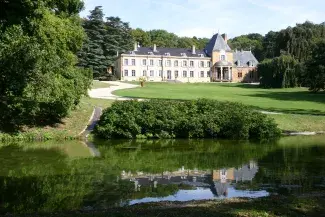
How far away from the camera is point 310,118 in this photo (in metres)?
28.8

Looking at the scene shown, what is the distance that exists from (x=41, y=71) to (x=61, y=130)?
3662mm

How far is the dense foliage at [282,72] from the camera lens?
63.4 m

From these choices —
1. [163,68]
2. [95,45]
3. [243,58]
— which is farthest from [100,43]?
[243,58]

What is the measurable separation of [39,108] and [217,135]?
10.2 metres

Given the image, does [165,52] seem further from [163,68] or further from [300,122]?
[300,122]

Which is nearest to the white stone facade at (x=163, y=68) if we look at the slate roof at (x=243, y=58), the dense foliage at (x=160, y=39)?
the slate roof at (x=243, y=58)

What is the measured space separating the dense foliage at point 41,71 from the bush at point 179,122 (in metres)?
2.94

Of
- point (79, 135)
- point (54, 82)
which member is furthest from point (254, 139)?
point (54, 82)

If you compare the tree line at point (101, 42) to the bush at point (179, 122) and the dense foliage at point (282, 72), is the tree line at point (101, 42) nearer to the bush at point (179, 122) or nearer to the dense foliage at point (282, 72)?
the dense foliage at point (282, 72)

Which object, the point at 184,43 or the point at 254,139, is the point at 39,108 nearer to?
the point at 254,139

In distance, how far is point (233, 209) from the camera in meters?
8.03

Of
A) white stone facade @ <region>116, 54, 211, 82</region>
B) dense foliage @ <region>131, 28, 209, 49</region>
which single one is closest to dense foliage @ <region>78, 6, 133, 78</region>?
white stone facade @ <region>116, 54, 211, 82</region>

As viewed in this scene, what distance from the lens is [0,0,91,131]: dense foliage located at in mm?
21562

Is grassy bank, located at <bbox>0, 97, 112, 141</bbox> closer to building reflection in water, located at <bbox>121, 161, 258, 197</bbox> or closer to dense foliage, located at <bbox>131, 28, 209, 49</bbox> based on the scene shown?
building reflection in water, located at <bbox>121, 161, 258, 197</bbox>
